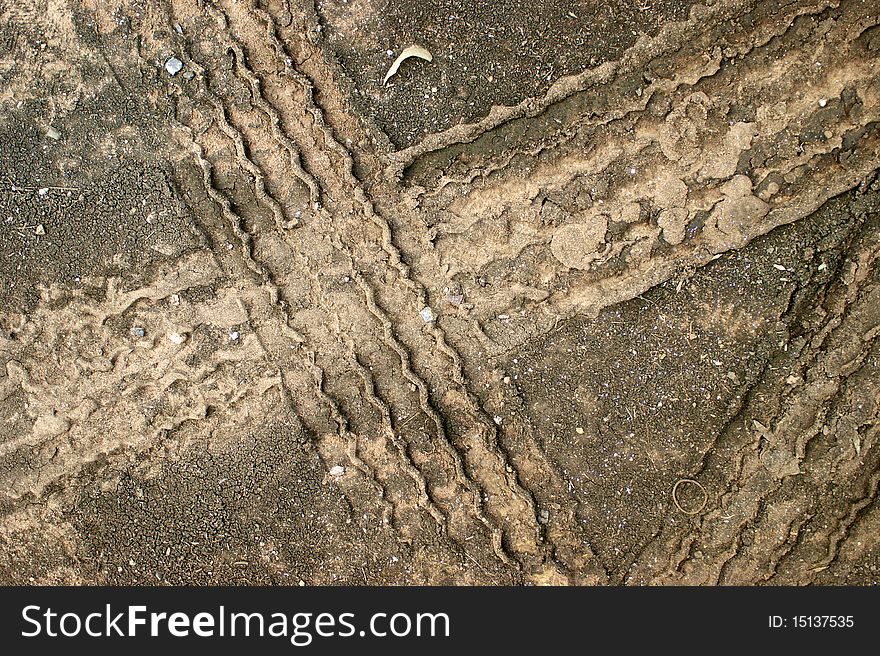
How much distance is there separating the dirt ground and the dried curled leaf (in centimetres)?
2

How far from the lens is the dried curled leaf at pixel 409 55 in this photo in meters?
2.09

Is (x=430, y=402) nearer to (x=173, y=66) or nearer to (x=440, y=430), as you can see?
(x=440, y=430)

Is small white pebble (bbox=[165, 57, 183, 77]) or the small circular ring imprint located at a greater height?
small white pebble (bbox=[165, 57, 183, 77])

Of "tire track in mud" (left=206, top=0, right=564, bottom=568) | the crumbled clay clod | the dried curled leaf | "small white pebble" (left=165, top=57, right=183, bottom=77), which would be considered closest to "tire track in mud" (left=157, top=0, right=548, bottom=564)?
"tire track in mud" (left=206, top=0, right=564, bottom=568)

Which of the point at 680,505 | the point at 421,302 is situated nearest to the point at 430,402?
the point at 421,302

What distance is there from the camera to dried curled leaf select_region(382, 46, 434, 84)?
6.84ft

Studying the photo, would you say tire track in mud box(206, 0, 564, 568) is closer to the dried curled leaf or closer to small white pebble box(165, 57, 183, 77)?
the dried curled leaf

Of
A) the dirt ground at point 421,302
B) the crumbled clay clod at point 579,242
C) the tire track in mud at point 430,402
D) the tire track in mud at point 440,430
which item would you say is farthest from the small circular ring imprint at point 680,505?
the crumbled clay clod at point 579,242

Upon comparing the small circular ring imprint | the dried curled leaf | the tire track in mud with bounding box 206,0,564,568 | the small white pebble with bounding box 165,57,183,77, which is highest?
the small white pebble with bounding box 165,57,183,77

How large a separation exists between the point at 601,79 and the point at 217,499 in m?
2.02

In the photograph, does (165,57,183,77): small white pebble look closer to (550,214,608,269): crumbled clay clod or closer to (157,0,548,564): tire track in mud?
(157,0,548,564): tire track in mud

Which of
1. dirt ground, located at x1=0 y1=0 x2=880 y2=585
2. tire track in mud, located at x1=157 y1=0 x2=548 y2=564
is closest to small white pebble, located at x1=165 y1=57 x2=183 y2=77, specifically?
dirt ground, located at x1=0 y1=0 x2=880 y2=585

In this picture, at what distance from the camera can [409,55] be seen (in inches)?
82.0

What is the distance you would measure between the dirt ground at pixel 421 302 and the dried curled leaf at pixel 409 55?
0.08 feet
